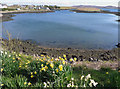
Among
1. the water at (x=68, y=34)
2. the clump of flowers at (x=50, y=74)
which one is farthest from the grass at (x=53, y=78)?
the water at (x=68, y=34)

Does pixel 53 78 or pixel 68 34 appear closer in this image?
pixel 53 78

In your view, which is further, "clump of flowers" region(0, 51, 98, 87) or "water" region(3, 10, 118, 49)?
"water" region(3, 10, 118, 49)

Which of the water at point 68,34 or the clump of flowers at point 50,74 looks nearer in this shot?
the clump of flowers at point 50,74

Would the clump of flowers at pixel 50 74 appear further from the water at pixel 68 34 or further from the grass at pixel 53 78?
the water at pixel 68 34

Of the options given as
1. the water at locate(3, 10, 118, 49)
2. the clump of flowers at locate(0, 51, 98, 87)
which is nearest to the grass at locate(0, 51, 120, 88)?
the clump of flowers at locate(0, 51, 98, 87)

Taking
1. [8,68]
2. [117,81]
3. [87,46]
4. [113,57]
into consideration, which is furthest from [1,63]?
[87,46]

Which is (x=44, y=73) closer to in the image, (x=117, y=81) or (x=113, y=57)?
(x=117, y=81)

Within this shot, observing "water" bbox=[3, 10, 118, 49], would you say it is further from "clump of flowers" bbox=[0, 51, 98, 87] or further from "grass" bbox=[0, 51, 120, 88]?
"grass" bbox=[0, 51, 120, 88]


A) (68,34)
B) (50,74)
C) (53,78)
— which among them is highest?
(50,74)

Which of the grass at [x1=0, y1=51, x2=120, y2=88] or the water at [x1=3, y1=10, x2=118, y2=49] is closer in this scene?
the grass at [x1=0, y1=51, x2=120, y2=88]

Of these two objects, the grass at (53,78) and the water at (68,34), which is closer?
the grass at (53,78)

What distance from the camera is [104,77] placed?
4.02m

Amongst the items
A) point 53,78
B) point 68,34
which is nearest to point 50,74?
point 53,78

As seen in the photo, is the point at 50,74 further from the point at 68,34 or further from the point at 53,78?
the point at 68,34
